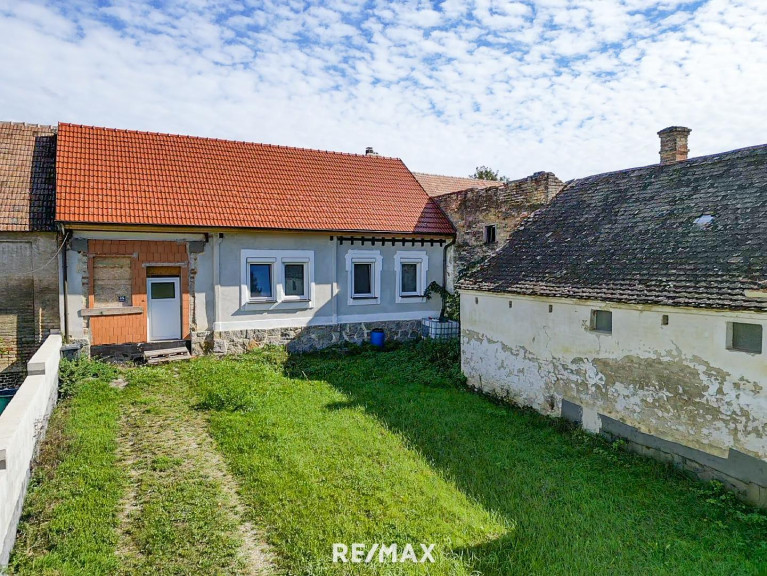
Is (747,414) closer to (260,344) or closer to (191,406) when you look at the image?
(191,406)

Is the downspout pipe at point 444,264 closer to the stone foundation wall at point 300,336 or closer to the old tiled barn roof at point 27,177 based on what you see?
the stone foundation wall at point 300,336

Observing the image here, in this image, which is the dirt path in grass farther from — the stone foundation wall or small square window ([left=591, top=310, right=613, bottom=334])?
small square window ([left=591, top=310, right=613, bottom=334])

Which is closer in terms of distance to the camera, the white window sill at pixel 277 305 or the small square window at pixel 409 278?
the white window sill at pixel 277 305

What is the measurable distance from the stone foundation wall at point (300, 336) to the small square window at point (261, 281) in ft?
3.50

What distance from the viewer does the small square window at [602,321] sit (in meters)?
8.58

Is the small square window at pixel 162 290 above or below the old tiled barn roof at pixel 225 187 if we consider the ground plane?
below

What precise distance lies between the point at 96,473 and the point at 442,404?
6339mm

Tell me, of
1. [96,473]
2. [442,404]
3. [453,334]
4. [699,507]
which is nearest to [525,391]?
[442,404]

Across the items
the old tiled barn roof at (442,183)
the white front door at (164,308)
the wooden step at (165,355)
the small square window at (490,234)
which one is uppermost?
the old tiled barn roof at (442,183)

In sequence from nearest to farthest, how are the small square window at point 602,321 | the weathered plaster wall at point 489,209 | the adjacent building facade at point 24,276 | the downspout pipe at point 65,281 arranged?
the small square window at point 602,321 < the downspout pipe at point 65,281 < the adjacent building facade at point 24,276 < the weathered plaster wall at point 489,209

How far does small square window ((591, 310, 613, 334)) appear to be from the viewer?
8.58 m

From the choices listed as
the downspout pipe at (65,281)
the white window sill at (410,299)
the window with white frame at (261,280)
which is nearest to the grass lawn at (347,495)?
the downspout pipe at (65,281)

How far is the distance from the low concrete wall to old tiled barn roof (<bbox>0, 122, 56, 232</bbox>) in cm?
496

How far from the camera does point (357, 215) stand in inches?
621
